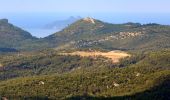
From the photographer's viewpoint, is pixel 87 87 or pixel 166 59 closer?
pixel 87 87

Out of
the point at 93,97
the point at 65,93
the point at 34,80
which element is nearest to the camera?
the point at 93,97

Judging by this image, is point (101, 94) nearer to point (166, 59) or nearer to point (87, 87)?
point (87, 87)

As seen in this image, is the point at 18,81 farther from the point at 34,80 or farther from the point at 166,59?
the point at 166,59

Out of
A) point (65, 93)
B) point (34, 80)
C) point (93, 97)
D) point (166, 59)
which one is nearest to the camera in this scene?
point (93, 97)

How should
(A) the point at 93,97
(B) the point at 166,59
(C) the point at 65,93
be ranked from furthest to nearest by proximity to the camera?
(B) the point at 166,59 → (C) the point at 65,93 → (A) the point at 93,97

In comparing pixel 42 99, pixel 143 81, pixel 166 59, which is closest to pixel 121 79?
pixel 143 81

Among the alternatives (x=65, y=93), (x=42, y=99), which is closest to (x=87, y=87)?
(x=65, y=93)

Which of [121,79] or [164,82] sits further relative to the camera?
[121,79]

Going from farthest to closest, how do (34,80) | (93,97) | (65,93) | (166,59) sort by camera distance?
(166,59) → (34,80) → (65,93) → (93,97)
